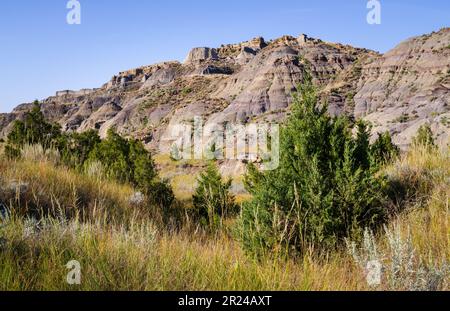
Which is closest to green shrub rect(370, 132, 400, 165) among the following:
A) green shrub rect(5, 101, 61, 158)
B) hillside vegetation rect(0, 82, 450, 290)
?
hillside vegetation rect(0, 82, 450, 290)

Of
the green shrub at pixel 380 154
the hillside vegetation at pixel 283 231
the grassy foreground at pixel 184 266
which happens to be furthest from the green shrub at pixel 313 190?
the grassy foreground at pixel 184 266

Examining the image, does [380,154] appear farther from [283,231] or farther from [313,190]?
[283,231]

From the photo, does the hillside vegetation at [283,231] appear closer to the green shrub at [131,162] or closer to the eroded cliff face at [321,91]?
the green shrub at [131,162]

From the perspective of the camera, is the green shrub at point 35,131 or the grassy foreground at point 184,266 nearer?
the grassy foreground at point 184,266

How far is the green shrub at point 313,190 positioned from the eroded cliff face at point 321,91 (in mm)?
50247

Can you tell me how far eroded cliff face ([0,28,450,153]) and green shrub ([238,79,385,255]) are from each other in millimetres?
50247

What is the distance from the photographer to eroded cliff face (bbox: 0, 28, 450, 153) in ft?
236

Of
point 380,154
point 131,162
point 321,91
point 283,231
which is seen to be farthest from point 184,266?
point 321,91

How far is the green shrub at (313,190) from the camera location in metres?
5.02

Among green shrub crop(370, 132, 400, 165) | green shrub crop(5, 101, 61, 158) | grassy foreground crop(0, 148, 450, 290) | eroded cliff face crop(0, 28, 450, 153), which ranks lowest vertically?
grassy foreground crop(0, 148, 450, 290)

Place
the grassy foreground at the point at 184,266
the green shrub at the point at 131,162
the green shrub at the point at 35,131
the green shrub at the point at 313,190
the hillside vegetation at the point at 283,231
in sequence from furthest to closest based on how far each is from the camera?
the green shrub at the point at 131,162
the green shrub at the point at 35,131
the green shrub at the point at 313,190
the hillside vegetation at the point at 283,231
the grassy foreground at the point at 184,266

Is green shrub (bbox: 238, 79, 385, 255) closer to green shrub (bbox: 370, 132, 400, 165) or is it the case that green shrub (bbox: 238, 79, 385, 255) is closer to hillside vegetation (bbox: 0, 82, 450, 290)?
hillside vegetation (bbox: 0, 82, 450, 290)

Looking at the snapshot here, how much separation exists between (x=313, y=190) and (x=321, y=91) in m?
84.0

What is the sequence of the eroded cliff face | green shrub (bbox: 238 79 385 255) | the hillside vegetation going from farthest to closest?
the eroded cliff face → green shrub (bbox: 238 79 385 255) → the hillside vegetation
